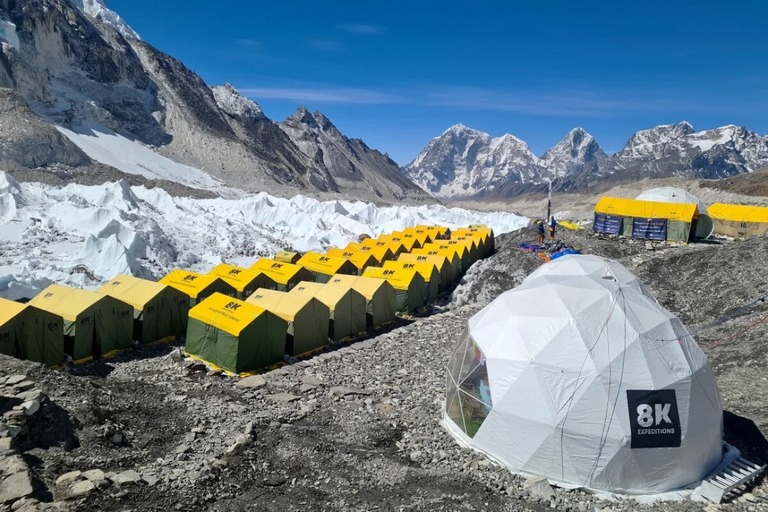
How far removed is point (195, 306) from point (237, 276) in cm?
561

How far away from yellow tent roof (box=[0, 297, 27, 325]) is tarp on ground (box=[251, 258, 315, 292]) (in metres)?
10.6

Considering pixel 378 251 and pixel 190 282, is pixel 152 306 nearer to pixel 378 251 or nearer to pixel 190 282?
pixel 190 282

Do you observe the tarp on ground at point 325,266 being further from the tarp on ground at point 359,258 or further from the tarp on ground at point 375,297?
the tarp on ground at point 375,297

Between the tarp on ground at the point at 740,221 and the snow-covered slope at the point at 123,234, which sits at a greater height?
the tarp on ground at the point at 740,221

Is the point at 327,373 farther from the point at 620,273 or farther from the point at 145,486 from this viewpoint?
the point at 620,273

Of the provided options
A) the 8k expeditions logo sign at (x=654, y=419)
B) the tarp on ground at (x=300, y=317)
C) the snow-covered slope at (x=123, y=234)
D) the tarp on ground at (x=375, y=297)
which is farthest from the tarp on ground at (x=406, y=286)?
the 8k expeditions logo sign at (x=654, y=419)

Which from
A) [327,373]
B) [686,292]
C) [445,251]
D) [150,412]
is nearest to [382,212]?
[445,251]

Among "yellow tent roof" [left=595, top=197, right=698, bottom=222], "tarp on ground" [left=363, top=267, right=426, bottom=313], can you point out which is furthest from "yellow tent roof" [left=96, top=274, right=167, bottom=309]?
"yellow tent roof" [left=595, top=197, right=698, bottom=222]

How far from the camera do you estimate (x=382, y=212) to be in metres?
58.0

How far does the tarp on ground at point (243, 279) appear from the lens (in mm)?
21172

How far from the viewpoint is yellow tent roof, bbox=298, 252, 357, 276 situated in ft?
84.2

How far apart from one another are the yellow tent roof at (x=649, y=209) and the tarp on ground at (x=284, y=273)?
60.7 ft

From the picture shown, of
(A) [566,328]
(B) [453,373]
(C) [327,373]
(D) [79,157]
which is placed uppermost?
(D) [79,157]

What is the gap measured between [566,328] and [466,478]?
11.5 feet
